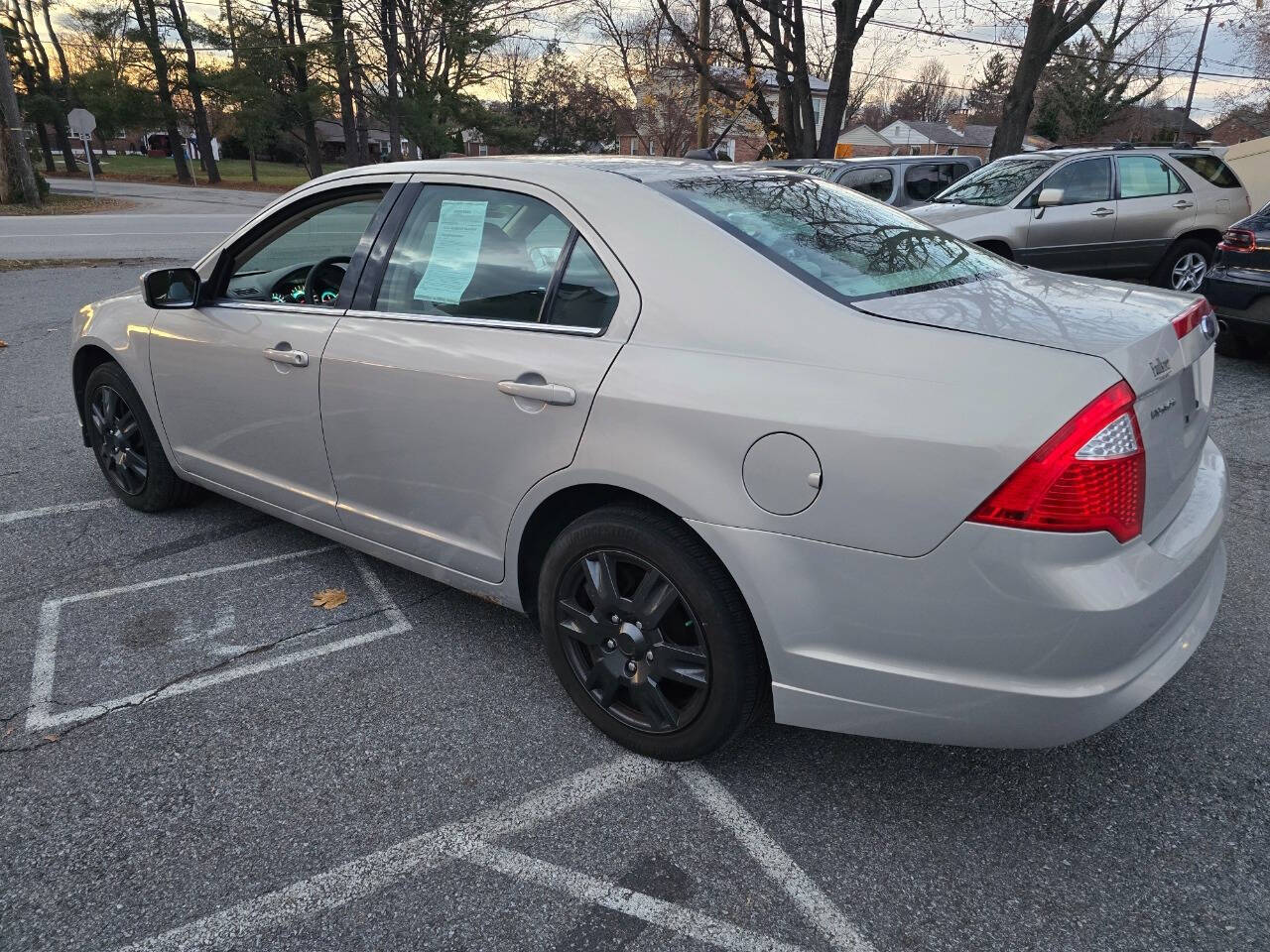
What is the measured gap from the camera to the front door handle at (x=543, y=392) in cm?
249

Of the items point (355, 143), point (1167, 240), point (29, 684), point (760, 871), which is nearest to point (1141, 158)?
point (1167, 240)

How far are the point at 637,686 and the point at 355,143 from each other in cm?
3953

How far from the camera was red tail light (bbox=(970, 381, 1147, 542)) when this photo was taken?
6.12 feet

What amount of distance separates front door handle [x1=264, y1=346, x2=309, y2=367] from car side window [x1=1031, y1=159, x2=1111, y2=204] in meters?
8.64

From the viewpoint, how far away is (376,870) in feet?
7.31

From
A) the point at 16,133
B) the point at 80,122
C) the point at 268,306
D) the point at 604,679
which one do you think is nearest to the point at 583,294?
the point at 604,679

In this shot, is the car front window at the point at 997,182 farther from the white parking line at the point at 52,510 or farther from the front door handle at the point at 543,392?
the white parking line at the point at 52,510

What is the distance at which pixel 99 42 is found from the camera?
144 ft

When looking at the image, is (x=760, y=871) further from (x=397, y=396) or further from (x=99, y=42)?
(x=99, y=42)

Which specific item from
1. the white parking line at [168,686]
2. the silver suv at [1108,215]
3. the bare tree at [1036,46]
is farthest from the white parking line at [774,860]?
the bare tree at [1036,46]

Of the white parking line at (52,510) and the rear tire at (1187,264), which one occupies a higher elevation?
the rear tire at (1187,264)

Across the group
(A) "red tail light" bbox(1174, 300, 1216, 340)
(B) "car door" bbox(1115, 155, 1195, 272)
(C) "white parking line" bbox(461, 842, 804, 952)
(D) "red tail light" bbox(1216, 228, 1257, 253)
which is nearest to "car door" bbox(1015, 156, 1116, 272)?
(B) "car door" bbox(1115, 155, 1195, 272)

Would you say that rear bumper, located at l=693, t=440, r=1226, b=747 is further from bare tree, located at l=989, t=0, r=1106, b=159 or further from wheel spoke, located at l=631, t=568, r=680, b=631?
bare tree, located at l=989, t=0, r=1106, b=159

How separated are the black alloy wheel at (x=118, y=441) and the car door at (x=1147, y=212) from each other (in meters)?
9.27
